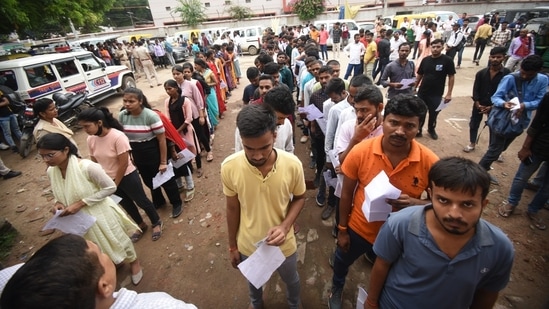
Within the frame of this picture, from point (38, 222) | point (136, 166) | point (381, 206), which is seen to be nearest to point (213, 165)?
point (136, 166)

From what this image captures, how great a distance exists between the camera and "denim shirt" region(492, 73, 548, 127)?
299 centimetres

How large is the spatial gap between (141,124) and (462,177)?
3.02 m

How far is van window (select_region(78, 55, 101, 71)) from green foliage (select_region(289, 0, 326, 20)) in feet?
75.9

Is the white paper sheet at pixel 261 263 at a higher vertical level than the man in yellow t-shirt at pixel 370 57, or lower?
lower

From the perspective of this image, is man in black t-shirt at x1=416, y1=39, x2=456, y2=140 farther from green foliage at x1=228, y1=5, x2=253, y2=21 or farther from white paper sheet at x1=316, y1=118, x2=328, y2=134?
green foliage at x1=228, y1=5, x2=253, y2=21

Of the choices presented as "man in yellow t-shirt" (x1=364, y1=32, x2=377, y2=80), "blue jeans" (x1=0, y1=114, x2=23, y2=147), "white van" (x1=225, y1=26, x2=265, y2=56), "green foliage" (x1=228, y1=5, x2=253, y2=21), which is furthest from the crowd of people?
"green foliage" (x1=228, y1=5, x2=253, y2=21)


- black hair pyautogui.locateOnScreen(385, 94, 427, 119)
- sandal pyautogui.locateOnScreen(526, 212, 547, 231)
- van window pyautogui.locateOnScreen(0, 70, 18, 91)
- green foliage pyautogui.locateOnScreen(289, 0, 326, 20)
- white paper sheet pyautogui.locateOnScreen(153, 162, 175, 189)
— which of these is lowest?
sandal pyautogui.locateOnScreen(526, 212, 547, 231)

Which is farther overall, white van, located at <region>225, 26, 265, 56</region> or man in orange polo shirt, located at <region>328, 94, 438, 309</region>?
white van, located at <region>225, 26, 265, 56</region>

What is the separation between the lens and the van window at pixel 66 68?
7410 mm

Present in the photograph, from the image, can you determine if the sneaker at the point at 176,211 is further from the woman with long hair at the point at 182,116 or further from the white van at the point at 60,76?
the white van at the point at 60,76

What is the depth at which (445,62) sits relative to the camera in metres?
4.23

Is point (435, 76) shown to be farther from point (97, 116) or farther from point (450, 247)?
point (97, 116)

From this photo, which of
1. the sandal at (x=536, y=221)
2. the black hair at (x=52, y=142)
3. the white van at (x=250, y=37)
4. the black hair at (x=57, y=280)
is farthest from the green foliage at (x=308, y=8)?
the black hair at (x=57, y=280)

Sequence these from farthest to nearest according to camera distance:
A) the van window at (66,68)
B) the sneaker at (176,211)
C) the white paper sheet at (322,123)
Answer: the van window at (66,68) → the sneaker at (176,211) → the white paper sheet at (322,123)
